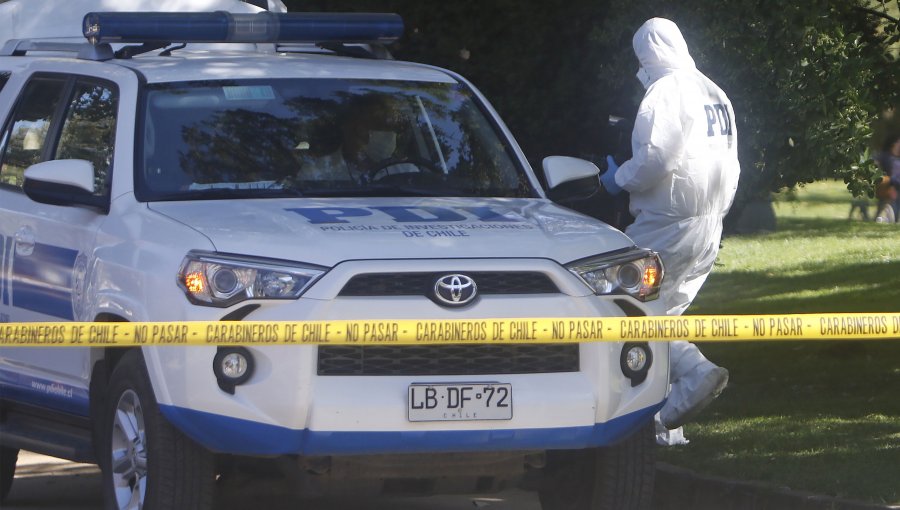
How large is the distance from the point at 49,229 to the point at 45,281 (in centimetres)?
22

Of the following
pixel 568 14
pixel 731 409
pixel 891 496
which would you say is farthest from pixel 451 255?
pixel 568 14

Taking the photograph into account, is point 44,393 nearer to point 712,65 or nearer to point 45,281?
point 45,281

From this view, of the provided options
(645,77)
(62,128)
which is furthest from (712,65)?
(62,128)

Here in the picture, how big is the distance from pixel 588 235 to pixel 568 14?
18.9ft

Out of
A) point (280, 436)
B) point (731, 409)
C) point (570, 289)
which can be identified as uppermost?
point (570, 289)

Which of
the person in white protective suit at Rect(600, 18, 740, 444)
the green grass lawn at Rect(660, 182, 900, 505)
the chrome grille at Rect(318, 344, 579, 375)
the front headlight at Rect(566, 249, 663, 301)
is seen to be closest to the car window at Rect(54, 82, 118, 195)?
the chrome grille at Rect(318, 344, 579, 375)

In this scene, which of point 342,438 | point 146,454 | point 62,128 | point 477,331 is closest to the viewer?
point 477,331

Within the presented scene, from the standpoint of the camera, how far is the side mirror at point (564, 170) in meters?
7.27

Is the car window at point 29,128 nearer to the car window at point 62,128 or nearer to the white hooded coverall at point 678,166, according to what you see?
the car window at point 62,128

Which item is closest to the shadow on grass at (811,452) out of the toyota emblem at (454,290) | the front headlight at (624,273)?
the front headlight at (624,273)

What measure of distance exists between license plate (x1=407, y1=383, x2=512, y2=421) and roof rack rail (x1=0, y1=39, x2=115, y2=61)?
2.69 metres

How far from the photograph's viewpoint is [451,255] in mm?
5906

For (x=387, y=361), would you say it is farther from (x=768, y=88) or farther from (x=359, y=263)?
(x=768, y=88)

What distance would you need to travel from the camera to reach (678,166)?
830 centimetres
